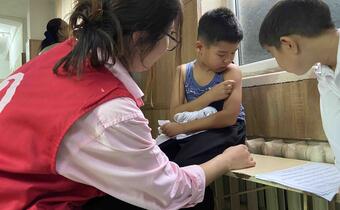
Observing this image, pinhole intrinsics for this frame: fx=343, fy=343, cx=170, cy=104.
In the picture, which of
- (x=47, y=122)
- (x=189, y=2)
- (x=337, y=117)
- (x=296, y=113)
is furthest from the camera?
(x=189, y=2)

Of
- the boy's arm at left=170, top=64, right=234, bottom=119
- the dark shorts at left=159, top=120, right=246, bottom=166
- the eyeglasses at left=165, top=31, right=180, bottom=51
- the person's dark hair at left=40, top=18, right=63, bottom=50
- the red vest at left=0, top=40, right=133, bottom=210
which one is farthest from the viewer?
the person's dark hair at left=40, top=18, right=63, bottom=50

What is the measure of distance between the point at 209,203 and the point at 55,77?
685 mm

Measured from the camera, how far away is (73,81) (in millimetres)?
643

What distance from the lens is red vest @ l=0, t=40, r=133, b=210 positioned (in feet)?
1.98

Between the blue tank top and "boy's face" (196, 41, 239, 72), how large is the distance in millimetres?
42

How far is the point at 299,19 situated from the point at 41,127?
2.19 feet

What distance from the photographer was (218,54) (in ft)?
4.04

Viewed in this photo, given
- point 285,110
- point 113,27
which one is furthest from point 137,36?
point 285,110

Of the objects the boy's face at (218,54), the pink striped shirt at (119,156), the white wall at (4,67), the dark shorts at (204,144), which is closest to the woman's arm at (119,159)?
the pink striped shirt at (119,156)

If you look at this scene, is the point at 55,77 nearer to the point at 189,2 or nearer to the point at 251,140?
the point at 251,140

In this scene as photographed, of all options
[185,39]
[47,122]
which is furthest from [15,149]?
[185,39]

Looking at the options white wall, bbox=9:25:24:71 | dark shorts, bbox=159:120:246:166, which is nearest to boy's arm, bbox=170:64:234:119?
dark shorts, bbox=159:120:246:166

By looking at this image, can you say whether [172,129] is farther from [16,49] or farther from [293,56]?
[16,49]

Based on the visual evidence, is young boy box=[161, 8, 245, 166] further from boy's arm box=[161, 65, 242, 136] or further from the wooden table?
the wooden table
